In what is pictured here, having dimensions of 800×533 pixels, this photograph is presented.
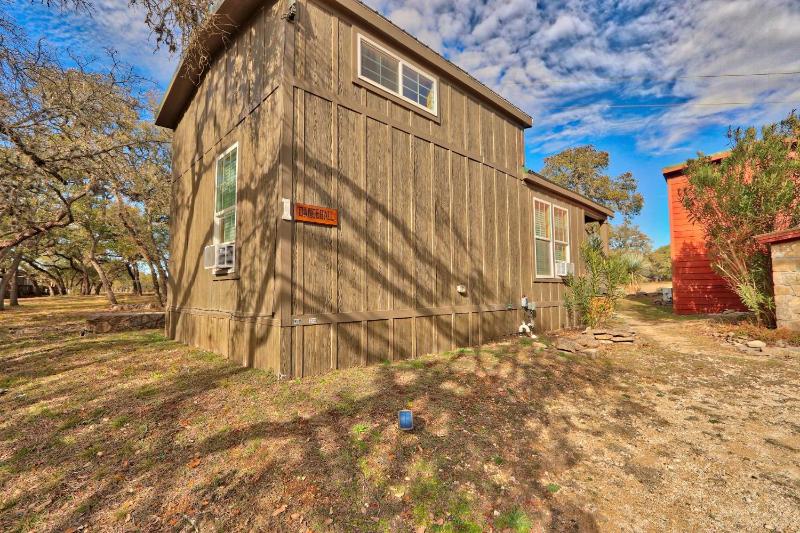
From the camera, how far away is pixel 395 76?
6.03 metres

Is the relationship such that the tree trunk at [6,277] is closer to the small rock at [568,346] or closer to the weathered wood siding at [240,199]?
the weathered wood siding at [240,199]

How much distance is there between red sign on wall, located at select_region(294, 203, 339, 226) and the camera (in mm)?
4566

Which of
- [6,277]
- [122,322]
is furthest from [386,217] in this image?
[6,277]

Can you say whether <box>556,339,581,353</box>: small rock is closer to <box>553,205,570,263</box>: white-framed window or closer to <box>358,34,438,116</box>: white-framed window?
<box>553,205,570,263</box>: white-framed window

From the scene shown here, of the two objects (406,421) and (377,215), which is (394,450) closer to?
(406,421)

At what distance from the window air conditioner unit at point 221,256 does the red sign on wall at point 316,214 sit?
5.26ft

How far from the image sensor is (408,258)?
19.0ft

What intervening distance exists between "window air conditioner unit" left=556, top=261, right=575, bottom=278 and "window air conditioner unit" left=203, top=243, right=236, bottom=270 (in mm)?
8035

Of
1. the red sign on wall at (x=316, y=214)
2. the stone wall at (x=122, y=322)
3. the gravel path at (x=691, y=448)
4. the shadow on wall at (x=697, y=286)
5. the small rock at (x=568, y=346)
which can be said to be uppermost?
the red sign on wall at (x=316, y=214)

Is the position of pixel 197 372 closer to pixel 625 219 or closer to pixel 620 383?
pixel 620 383

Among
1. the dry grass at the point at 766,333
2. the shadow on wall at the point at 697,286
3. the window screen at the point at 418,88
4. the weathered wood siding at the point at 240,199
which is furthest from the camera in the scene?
the shadow on wall at the point at 697,286

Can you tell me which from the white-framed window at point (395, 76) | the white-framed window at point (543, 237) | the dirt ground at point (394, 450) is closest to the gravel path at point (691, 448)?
the dirt ground at point (394, 450)

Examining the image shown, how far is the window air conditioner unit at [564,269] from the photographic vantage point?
9.53 m

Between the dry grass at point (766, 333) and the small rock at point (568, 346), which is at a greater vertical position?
the dry grass at point (766, 333)
